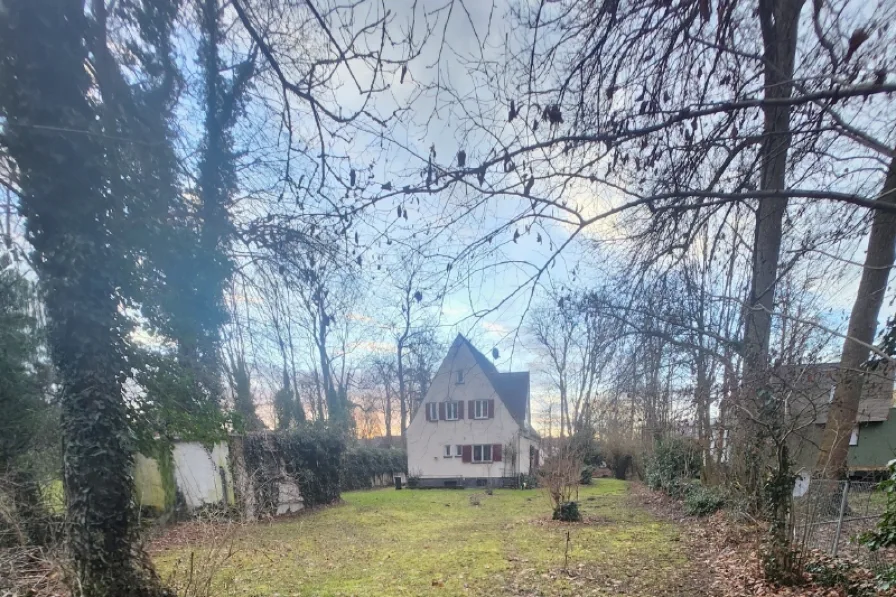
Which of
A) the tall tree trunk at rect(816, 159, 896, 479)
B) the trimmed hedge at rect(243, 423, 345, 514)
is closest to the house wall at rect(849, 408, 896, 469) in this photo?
the tall tree trunk at rect(816, 159, 896, 479)

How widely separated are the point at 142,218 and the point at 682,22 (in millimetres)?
5103

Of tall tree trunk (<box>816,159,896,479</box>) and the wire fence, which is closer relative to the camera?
tall tree trunk (<box>816,159,896,479</box>)

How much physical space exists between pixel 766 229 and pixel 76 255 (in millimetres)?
7258

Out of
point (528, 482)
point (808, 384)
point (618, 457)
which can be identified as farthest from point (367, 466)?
point (808, 384)

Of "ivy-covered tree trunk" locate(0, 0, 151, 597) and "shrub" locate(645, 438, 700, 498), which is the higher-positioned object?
"ivy-covered tree trunk" locate(0, 0, 151, 597)

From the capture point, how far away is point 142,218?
4.74 meters

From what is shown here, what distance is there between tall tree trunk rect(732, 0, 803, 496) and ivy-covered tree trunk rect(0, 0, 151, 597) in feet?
17.8

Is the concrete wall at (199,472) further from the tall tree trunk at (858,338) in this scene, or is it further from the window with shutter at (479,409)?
the window with shutter at (479,409)

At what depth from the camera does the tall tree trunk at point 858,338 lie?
4902 mm

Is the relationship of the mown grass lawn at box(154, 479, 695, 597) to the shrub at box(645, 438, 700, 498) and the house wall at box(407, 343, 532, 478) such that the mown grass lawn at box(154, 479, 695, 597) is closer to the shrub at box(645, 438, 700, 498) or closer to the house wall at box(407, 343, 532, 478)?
the shrub at box(645, 438, 700, 498)

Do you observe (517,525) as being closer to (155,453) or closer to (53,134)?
(155,453)

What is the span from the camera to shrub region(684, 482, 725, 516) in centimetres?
1025

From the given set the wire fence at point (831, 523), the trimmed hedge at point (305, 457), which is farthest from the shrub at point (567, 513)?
the trimmed hedge at point (305, 457)

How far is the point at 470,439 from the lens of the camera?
23000 millimetres
